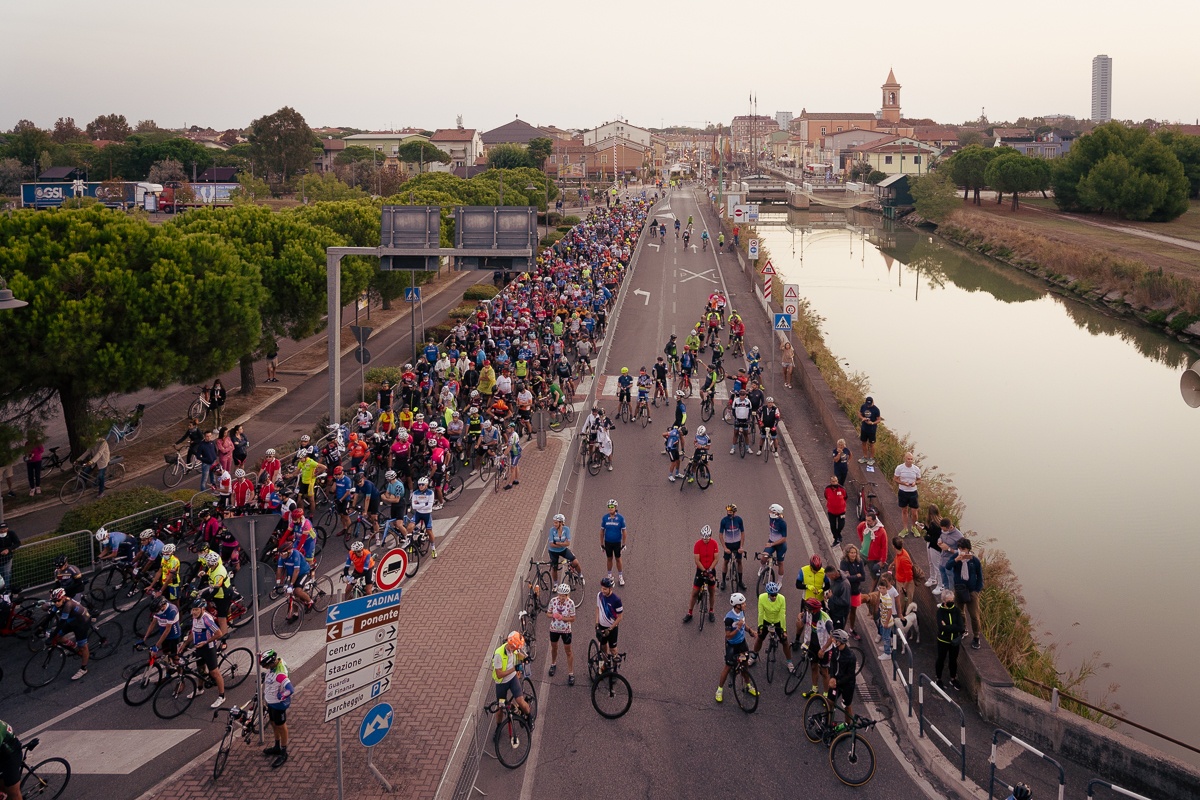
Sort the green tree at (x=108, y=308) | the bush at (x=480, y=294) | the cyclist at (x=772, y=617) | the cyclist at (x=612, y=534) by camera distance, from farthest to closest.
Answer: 1. the bush at (x=480, y=294)
2. the green tree at (x=108, y=308)
3. the cyclist at (x=612, y=534)
4. the cyclist at (x=772, y=617)

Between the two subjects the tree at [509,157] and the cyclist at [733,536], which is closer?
the cyclist at [733,536]

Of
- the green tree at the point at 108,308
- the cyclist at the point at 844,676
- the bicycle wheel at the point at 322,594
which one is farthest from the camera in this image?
the green tree at the point at 108,308

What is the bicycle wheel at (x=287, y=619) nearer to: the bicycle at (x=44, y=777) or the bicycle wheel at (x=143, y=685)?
the bicycle wheel at (x=143, y=685)

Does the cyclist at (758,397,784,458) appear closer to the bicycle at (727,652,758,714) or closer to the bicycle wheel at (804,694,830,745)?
the bicycle at (727,652,758,714)

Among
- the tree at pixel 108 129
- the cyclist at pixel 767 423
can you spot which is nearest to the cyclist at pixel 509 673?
the cyclist at pixel 767 423

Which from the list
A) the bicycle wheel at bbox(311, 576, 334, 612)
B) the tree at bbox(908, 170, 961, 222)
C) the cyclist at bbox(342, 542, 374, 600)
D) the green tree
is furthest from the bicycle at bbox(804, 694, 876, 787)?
the tree at bbox(908, 170, 961, 222)

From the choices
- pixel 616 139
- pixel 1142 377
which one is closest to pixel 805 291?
pixel 1142 377
